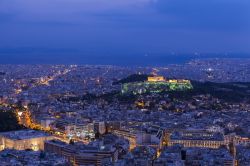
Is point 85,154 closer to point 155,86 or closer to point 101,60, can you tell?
point 155,86

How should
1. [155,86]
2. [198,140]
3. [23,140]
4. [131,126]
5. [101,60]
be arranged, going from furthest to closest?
[101,60], [155,86], [131,126], [198,140], [23,140]

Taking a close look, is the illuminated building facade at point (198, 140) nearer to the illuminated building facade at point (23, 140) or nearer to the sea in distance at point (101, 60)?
the illuminated building facade at point (23, 140)

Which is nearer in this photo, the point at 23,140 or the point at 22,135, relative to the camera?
the point at 23,140

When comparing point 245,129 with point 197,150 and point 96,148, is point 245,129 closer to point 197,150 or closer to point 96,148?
point 197,150

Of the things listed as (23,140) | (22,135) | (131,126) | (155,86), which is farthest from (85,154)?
(155,86)

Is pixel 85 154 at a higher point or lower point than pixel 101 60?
lower

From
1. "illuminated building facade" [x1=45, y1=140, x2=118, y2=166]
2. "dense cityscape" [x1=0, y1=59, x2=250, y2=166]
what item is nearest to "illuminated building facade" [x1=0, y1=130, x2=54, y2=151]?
"dense cityscape" [x1=0, y1=59, x2=250, y2=166]
